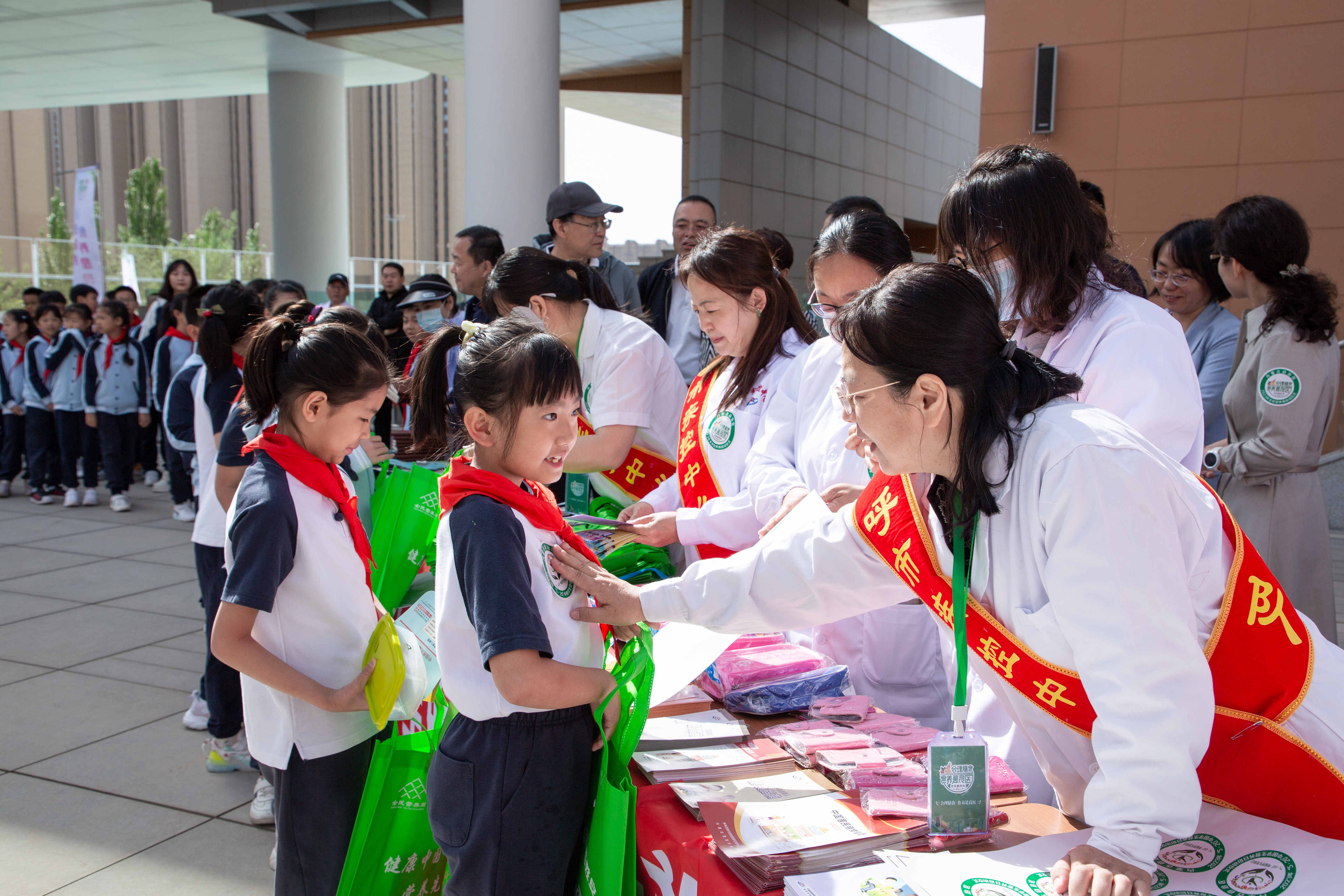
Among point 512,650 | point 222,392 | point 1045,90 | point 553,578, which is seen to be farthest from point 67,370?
point 512,650

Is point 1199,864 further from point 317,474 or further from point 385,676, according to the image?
point 317,474

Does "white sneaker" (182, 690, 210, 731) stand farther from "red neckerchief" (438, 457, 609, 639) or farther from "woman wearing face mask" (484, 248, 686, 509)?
"red neckerchief" (438, 457, 609, 639)

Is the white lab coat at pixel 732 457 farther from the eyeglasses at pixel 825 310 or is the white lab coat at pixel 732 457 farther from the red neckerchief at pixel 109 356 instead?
the red neckerchief at pixel 109 356

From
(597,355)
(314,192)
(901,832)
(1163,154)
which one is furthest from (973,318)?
(314,192)

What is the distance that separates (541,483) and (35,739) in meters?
2.88

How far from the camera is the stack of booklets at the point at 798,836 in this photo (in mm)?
1370

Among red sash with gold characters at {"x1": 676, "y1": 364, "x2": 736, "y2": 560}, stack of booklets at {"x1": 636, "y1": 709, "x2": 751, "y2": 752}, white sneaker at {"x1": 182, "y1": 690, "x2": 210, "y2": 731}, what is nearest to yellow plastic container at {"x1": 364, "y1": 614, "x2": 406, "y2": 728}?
stack of booklets at {"x1": 636, "y1": 709, "x2": 751, "y2": 752}

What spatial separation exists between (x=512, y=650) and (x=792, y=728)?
632mm

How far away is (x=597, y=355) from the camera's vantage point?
3.03 meters

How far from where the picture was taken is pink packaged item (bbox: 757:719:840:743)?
5.90 feet

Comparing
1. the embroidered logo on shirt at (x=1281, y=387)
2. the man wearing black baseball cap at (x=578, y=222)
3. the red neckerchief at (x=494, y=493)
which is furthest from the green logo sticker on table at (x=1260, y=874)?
the man wearing black baseball cap at (x=578, y=222)

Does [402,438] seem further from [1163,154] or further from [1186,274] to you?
[1163,154]

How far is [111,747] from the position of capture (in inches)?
138

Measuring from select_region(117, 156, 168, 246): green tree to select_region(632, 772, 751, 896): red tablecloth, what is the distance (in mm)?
44106
